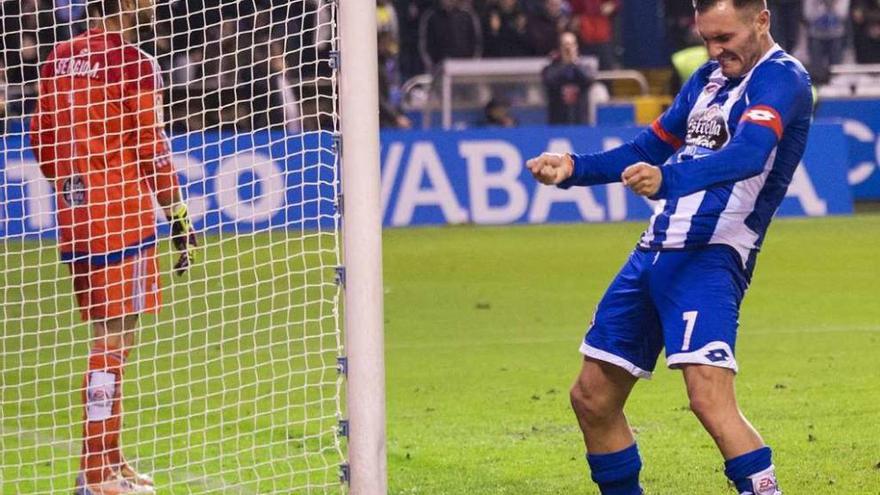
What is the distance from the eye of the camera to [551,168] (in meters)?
5.26

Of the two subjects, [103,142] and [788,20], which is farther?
[788,20]

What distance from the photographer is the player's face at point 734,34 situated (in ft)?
16.7

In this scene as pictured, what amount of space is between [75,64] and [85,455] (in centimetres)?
153

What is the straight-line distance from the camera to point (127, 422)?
8164 mm

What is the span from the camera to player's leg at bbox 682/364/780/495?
514 centimetres

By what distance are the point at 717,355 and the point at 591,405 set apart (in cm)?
58

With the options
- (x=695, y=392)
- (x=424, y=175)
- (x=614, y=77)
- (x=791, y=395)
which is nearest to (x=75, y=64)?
(x=695, y=392)

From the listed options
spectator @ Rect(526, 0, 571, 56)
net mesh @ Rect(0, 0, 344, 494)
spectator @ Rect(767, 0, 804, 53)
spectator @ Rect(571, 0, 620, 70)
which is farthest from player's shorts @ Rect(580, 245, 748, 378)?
spectator @ Rect(571, 0, 620, 70)

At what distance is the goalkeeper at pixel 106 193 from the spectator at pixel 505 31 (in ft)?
51.4

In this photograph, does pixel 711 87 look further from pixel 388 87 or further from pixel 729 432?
pixel 388 87

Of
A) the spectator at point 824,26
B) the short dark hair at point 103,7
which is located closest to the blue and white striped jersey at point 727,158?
the short dark hair at point 103,7

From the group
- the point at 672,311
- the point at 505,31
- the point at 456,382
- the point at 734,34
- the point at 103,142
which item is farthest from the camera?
the point at 505,31

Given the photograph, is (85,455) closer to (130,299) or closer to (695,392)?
(130,299)

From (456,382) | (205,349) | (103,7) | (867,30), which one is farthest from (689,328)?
(867,30)
